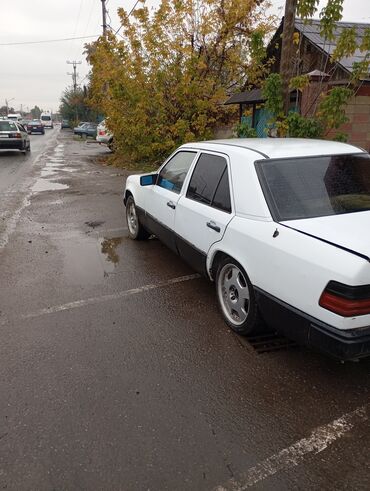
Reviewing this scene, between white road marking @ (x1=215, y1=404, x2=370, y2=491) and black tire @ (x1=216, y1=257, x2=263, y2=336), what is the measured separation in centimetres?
93

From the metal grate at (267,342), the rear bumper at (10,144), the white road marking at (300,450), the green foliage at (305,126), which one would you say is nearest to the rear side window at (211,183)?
the metal grate at (267,342)

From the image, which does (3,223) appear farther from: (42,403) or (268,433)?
(268,433)

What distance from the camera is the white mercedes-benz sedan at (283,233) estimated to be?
7.95 ft

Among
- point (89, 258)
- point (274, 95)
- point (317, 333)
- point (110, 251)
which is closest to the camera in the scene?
point (317, 333)

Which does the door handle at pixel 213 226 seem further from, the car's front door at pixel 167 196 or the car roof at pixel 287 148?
the car's front door at pixel 167 196

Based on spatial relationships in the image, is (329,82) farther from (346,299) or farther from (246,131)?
(346,299)

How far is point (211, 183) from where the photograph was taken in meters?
3.85

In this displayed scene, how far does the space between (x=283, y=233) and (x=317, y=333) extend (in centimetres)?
71

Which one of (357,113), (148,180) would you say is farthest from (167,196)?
(357,113)

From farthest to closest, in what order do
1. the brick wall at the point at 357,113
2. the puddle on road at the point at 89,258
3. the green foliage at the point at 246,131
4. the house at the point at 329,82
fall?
1. the brick wall at the point at 357,113
2. the house at the point at 329,82
3. the green foliage at the point at 246,131
4. the puddle on road at the point at 89,258

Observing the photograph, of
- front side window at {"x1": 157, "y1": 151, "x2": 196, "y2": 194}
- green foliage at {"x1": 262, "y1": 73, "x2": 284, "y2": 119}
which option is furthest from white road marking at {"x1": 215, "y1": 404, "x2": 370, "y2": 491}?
green foliage at {"x1": 262, "y1": 73, "x2": 284, "y2": 119}

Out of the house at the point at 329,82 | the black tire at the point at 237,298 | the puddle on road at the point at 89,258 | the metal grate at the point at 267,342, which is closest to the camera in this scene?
the black tire at the point at 237,298

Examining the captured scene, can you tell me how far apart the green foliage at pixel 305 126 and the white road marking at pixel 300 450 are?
5.27 m

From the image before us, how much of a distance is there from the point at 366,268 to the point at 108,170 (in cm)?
1426
